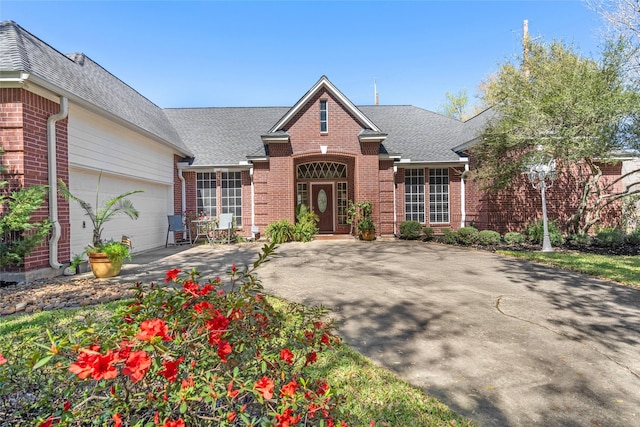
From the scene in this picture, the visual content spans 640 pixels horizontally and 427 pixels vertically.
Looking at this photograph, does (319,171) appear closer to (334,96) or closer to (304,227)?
(304,227)

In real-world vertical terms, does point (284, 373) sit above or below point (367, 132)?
below

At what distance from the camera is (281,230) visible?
12664mm

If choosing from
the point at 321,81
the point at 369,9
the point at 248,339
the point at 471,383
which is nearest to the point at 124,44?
the point at 321,81

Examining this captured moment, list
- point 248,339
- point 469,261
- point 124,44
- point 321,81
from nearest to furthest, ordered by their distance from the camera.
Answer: point 248,339 → point 469,261 → point 124,44 → point 321,81

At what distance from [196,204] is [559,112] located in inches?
531

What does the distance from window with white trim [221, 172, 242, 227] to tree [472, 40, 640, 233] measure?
10.3 metres

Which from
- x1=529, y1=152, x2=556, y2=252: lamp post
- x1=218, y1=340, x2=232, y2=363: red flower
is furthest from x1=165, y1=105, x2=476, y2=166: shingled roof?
x1=218, y1=340, x2=232, y2=363: red flower

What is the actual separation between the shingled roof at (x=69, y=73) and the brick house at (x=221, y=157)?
0.04m

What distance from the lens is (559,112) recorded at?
9.31 m

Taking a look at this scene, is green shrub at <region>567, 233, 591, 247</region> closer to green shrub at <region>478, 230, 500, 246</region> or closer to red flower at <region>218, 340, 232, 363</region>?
green shrub at <region>478, 230, 500, 246</region>

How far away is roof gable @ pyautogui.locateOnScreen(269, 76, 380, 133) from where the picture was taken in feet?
42.1

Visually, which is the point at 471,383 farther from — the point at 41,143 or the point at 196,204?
the point at 196,204

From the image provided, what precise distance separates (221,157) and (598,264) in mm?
13288

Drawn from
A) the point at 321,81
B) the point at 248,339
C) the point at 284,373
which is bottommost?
the point at 284,373
